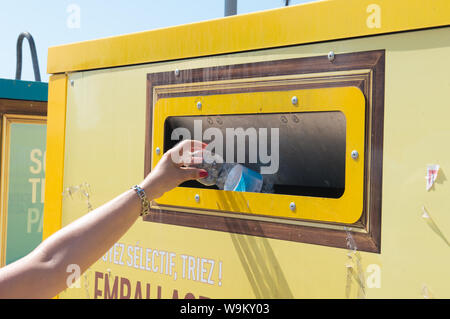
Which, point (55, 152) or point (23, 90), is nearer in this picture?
point (55, 152)

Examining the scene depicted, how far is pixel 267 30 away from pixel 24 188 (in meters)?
2.88

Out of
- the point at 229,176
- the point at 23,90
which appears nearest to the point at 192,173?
the point at 229,176

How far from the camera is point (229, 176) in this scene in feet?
5.44

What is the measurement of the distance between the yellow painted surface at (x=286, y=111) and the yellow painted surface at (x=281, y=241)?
0.26 feet

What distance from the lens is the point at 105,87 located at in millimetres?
1991

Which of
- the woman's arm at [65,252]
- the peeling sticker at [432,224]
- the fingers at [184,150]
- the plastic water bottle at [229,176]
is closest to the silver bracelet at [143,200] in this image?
the woman's arm at [65,252]

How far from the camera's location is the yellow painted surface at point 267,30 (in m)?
1.25

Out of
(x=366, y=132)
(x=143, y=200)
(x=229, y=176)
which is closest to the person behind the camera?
(x=143, y=200)

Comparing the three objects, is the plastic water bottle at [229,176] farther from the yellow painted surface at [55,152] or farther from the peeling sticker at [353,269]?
the yellow painted surface at [55,152]

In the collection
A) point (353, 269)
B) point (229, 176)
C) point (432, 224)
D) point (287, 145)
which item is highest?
point (287, 145)

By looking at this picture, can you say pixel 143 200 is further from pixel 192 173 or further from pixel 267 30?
pixel 267 30

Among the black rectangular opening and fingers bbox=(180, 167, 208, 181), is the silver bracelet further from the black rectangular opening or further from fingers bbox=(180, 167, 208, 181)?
the black rectangular opening

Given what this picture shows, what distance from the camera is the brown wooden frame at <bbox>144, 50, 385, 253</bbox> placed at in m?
1.30

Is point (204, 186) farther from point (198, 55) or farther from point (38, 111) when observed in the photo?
point (38, 111)
